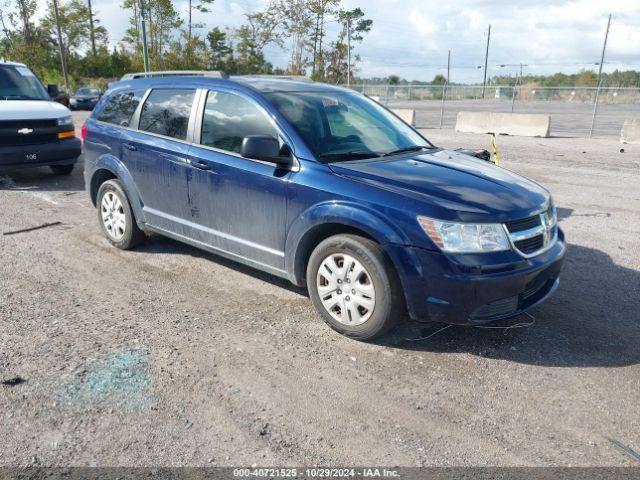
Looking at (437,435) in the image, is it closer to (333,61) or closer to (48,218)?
(48,218)

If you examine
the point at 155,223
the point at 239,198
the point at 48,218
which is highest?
the point at 239,198

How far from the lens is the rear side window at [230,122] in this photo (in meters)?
4.34

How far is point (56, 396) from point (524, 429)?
266cm

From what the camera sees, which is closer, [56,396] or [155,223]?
[56,396]

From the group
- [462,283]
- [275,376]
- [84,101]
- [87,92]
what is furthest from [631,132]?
[87,92]

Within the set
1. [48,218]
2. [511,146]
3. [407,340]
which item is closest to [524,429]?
[407,340]

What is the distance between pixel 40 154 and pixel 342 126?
6629 millimetres

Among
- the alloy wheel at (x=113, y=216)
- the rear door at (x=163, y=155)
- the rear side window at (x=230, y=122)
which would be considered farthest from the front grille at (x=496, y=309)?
the alloy wheel at (x=113, y=216)

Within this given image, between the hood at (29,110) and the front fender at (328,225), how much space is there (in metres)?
6.85

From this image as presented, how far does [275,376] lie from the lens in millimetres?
3422

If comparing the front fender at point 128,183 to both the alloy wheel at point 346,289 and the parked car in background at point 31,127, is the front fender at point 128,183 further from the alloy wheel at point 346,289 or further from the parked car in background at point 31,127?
the parked car in background at point 31,127

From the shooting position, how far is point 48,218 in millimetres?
7145

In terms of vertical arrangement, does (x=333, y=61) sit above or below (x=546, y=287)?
above

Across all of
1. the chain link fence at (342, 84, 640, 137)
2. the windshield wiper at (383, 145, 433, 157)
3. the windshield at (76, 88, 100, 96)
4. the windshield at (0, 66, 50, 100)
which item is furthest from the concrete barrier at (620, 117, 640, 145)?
the windshield at (76, 88, 100, 96)
